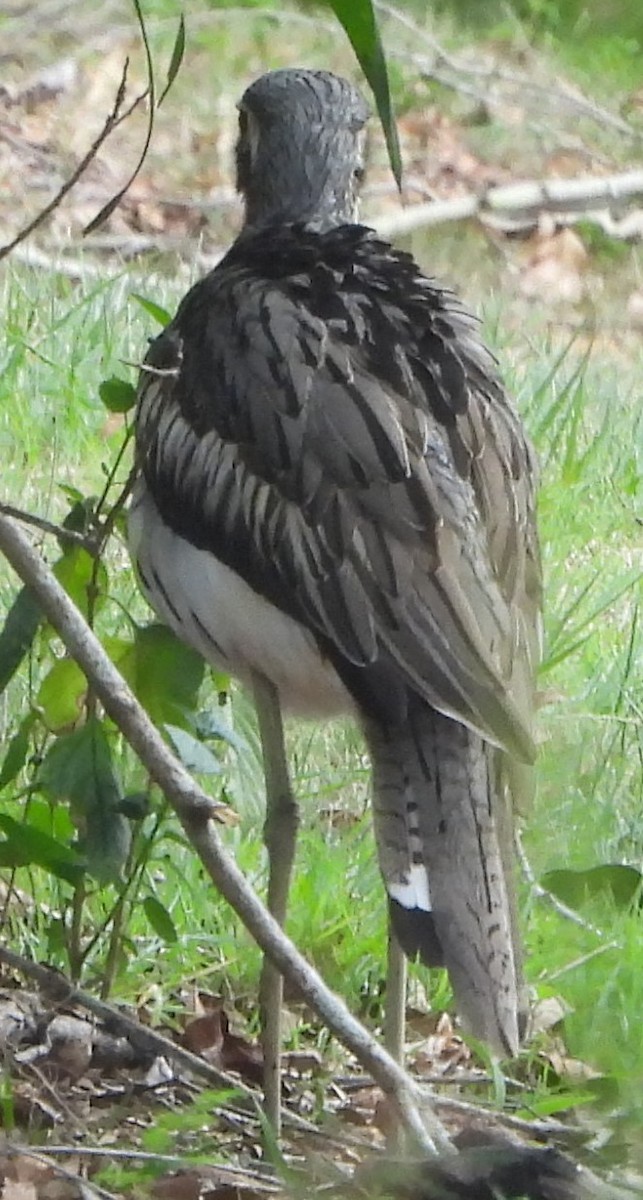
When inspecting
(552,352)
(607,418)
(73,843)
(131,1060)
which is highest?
(552,352)

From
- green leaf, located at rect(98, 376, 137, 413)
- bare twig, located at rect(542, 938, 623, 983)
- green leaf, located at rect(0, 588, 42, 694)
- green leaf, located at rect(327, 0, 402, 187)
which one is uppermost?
green leaf, located at rect(98, 376, 137, 413)

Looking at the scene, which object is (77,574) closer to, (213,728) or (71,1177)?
(213,728)

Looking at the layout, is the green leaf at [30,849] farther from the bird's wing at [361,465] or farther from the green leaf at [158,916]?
the bird's wing at [361,465]

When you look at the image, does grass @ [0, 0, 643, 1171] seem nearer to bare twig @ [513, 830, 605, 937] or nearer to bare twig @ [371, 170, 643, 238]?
bare twig @ [513, 830, 605, 937]

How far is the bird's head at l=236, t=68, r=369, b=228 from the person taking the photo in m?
3.03

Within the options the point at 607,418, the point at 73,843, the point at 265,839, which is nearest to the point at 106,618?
the point at 265,839

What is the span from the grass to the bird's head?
0.79 metres

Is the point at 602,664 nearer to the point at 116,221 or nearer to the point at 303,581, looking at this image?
the point at 303,581

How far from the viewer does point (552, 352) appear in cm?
622

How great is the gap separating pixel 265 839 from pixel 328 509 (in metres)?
0.65

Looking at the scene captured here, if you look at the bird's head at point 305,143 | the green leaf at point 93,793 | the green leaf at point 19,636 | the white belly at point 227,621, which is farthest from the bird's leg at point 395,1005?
the bird's head at point 305,143

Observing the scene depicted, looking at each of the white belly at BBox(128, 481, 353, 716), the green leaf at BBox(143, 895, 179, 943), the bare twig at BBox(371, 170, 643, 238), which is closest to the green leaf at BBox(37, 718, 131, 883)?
the green leaf at BBox(143, 895, 179, 943)

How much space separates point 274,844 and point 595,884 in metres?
0.52

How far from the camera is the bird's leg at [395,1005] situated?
269 centimetres
